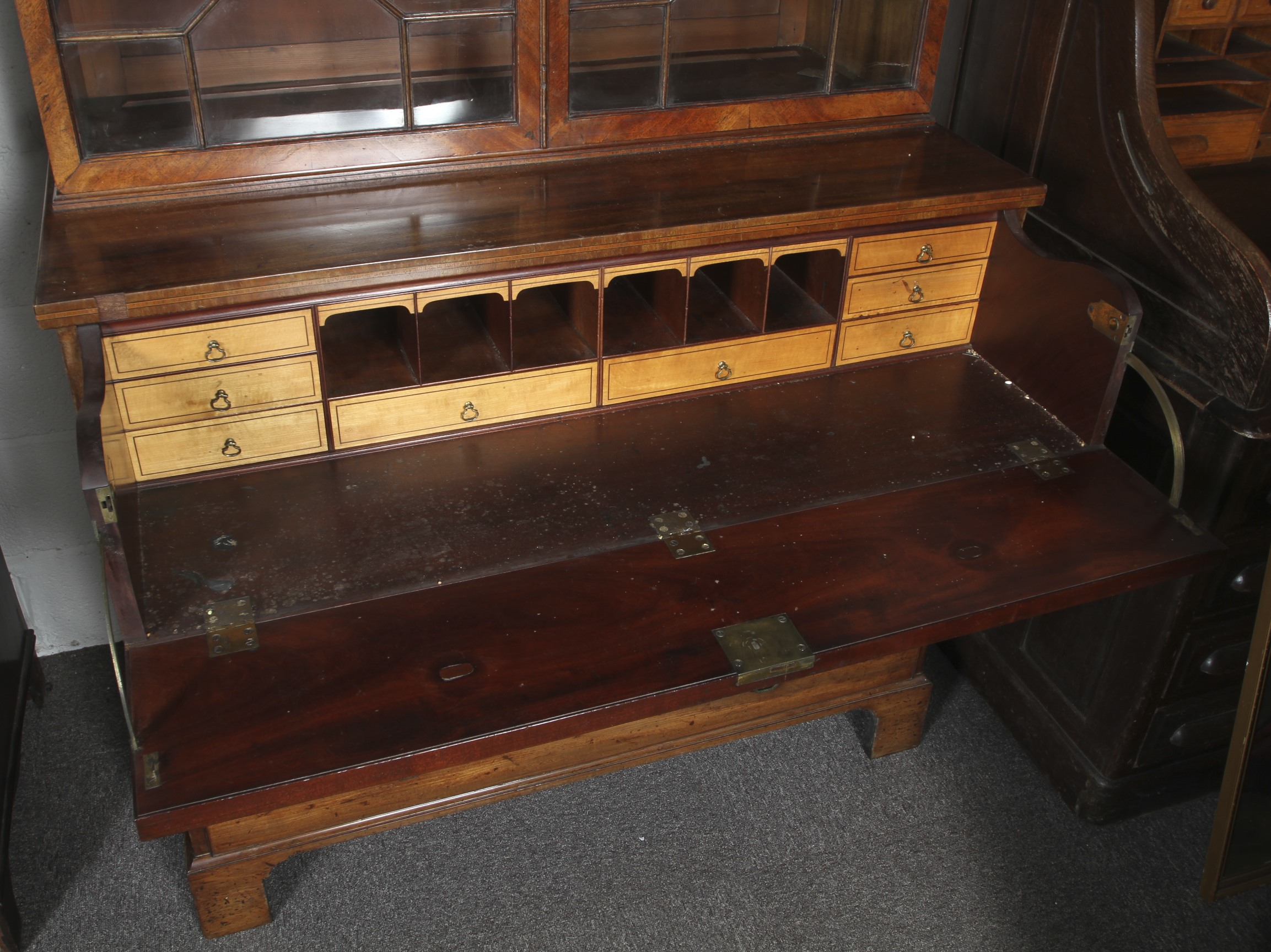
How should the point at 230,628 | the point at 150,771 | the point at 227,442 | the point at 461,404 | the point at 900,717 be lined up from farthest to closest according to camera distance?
the point at 900,717, the point at 461,404, the point at 227,442, the point at 230,628, the point at 150,771

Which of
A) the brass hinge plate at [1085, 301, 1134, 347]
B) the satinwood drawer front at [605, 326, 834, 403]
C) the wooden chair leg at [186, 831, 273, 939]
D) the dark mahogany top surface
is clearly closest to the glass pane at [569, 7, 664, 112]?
the dark mahogany top surface

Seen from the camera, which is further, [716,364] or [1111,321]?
[716,364]

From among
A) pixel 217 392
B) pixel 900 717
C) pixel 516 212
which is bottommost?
pixel 900 717

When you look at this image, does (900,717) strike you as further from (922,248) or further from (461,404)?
(461,404)

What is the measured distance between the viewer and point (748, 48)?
228cm

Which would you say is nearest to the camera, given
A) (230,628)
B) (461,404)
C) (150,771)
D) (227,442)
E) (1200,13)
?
(150,771)

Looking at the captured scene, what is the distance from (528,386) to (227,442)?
54 centimetres

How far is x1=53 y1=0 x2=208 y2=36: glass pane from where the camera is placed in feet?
6.03

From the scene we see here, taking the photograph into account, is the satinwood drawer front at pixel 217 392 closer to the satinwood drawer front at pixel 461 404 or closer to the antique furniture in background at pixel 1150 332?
the satinwood drawer front at pixel 461 404

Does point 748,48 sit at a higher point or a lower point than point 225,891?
higher

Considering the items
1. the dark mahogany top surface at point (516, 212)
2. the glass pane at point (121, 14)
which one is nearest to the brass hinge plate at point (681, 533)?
the dark mahogany top surface at point (516, 212)

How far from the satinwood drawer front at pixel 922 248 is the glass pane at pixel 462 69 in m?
0.74

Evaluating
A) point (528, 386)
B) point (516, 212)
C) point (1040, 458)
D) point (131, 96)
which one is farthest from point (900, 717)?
point (131, 96)

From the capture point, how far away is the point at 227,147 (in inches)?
78.7
